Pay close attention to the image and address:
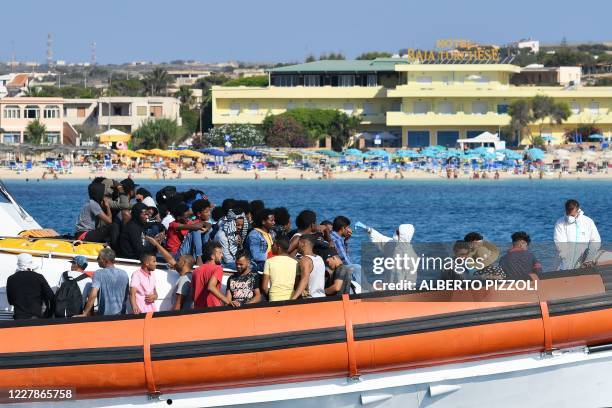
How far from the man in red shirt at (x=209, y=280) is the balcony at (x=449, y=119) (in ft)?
270

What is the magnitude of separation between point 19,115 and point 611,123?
40.8m

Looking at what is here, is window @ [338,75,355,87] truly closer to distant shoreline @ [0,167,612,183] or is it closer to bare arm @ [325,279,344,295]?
distant shoreline @ [0,167,612,183]

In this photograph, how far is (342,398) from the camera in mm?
11023

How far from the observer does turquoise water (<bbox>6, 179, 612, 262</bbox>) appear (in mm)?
44125

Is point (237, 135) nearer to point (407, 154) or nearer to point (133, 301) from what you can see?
point (407, 154)

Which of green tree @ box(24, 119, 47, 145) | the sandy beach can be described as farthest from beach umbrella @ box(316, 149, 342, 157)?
green tree @ box(24, 119, 47, 145)

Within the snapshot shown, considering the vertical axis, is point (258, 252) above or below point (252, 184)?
above

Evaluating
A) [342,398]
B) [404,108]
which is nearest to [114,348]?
[342,398]

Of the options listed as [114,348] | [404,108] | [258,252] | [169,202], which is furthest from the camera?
[404,108]

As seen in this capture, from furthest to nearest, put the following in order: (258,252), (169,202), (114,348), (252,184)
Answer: (252,184) → (169,202) → (258,252) → (114,348)

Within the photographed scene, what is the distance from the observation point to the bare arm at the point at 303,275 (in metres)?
11.2

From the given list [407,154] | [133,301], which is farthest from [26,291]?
[407,154]

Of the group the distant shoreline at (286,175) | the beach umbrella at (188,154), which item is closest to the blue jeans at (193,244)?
the distant shoreline at (286,175)

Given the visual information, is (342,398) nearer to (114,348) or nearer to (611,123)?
(114,348)
